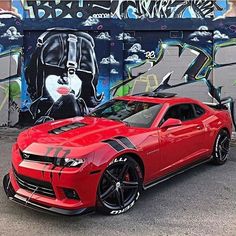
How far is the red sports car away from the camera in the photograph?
4.67 meters

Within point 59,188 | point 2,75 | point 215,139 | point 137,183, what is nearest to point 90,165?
point 59,188

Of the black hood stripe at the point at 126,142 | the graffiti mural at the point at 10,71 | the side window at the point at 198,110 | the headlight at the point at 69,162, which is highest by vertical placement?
the black hood stripe at the point at 126,142

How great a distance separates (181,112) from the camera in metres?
6.70

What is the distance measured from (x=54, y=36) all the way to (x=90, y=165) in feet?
27.9

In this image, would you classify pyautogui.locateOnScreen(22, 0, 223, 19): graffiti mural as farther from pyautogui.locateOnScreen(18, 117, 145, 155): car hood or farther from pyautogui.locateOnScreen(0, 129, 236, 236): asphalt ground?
pyautogui.locateOnScreen(0, 129, 236, 236): asphalt ground

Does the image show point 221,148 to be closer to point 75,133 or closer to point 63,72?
point 75,133

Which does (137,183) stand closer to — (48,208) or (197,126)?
(48,208)

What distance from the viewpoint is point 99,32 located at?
1220cm

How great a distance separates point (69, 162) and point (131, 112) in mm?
1883

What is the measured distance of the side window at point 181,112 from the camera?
6.33 meters

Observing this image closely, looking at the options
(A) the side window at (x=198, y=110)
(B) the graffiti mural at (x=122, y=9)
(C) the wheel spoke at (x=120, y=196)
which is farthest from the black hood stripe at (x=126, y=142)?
(B) the graffiti mural at (x=122, y=9)

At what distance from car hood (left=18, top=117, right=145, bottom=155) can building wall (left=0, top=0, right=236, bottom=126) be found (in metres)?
6.33

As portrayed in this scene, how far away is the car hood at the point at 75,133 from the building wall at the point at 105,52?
6.33 meters

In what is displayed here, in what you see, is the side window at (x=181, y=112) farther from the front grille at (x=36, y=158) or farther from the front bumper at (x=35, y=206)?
the front bumper at (x=35, y=206)
